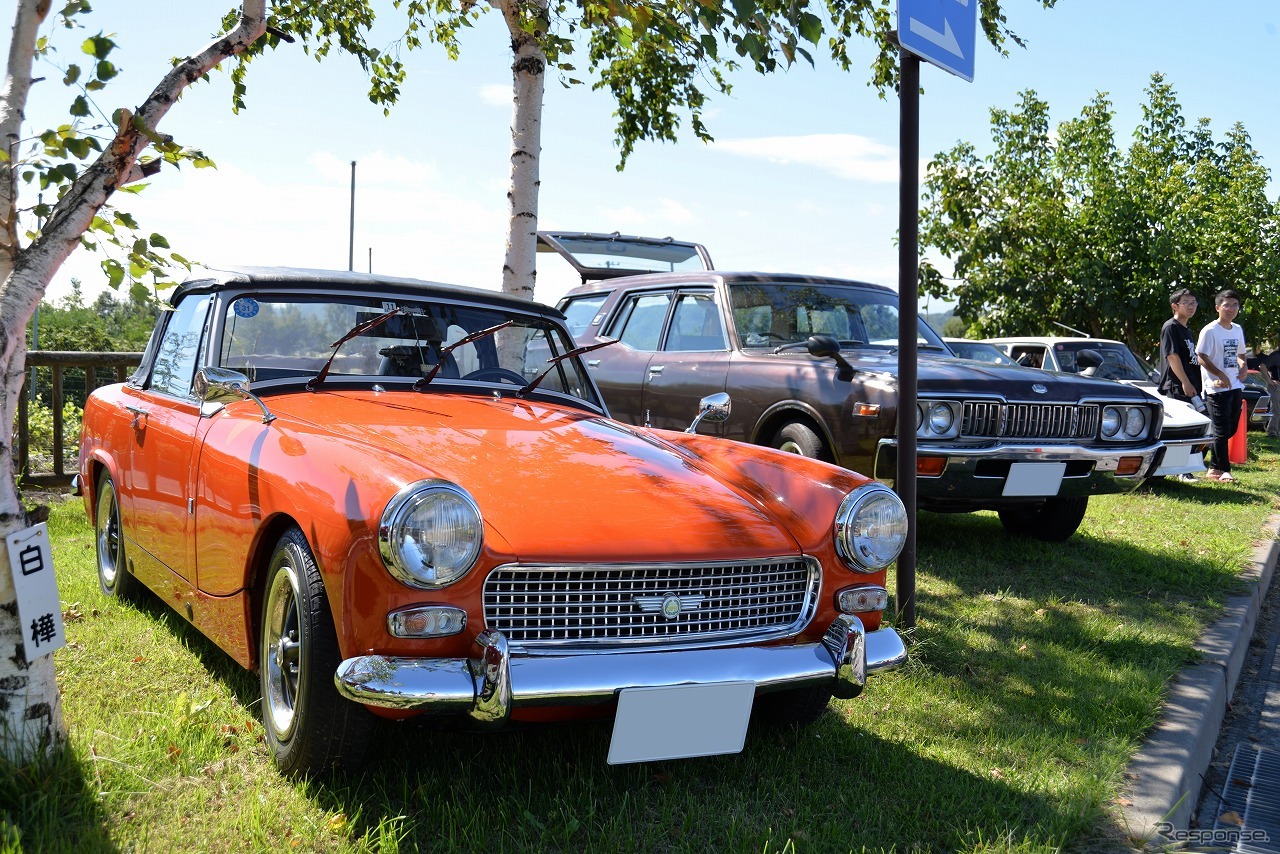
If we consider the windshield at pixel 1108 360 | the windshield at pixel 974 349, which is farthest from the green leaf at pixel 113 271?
the windshield at pixel 1108 360

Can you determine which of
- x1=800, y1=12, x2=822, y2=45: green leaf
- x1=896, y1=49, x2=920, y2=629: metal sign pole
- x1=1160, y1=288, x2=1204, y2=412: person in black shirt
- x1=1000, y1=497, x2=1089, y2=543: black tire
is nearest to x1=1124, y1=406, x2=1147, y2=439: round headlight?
x1=1000, y1=497, x2=1089, y2=543: black tire

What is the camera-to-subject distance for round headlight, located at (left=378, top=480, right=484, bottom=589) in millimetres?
2406

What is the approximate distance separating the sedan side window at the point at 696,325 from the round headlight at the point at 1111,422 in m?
2.24

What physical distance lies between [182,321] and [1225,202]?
18.4m

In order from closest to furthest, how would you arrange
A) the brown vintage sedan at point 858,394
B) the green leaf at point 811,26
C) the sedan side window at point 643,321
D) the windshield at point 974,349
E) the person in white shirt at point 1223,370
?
1. the green leaf at point 811,26
2. the brown vintage sedan at point 858,394
3. the sedan side window at point 643,321
4. the person in white shirt at point 1223,370
5. the windshield at point 974,349

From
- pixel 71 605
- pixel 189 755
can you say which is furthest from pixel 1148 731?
pixel 71 605

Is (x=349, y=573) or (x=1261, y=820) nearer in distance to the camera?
(x=349, y=573)

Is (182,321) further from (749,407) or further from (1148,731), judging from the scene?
→ (1148,731)

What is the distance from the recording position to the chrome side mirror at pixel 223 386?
322 cm

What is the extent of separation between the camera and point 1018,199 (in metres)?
18.8

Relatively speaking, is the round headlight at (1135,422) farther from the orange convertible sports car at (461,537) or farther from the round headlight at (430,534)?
the round headlight at (430,534)

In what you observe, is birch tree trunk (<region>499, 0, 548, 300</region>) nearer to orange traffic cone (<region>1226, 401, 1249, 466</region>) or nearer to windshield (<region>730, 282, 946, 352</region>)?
windshield (<region>730, 282, 946, 352</region>)

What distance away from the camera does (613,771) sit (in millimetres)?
2979

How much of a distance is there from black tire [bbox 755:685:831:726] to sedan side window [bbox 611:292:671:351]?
3977 millimetres
